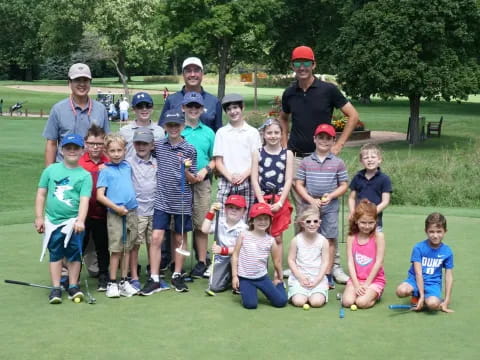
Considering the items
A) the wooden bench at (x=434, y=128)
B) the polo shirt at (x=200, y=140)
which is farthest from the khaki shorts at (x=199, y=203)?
the wooden bench at (x=434, y=128)

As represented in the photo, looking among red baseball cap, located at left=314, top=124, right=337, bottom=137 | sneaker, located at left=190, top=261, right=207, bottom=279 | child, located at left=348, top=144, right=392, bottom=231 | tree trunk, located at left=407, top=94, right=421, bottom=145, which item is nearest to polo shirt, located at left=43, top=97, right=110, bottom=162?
sneaker, located at left=190, top=261, right=207, bottom=279

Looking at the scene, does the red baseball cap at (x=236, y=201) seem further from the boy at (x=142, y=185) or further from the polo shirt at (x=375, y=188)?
the polo shirt at (x=375, y=188)

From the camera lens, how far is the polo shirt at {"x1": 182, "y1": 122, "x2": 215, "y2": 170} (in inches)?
271

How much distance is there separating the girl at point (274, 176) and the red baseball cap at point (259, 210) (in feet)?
0.99

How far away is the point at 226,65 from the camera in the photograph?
50000 millimetres

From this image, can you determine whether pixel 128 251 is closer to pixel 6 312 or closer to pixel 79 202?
pixel 79 202

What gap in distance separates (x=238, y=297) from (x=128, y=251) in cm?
100

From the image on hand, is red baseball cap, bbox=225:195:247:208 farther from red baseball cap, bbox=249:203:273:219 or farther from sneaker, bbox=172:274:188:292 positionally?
sneaker, bbox=172:274:188:292

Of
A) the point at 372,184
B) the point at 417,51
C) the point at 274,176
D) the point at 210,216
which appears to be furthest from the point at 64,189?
the point at 417,51

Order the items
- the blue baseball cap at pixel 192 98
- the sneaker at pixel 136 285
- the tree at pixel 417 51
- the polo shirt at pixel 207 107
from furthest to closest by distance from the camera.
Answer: the tree at pixel 417 51 → the polo shirt at pixel 207 107 → the blue baseball cap at pixel 192 98 → the sneaker at pixel 136 285

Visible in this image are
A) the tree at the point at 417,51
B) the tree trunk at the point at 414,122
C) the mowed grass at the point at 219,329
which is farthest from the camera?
the tree trunk at the point at 414,122

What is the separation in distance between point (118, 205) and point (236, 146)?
112 cm

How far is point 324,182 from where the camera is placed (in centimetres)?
661

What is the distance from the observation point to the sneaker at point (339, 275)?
685cm
